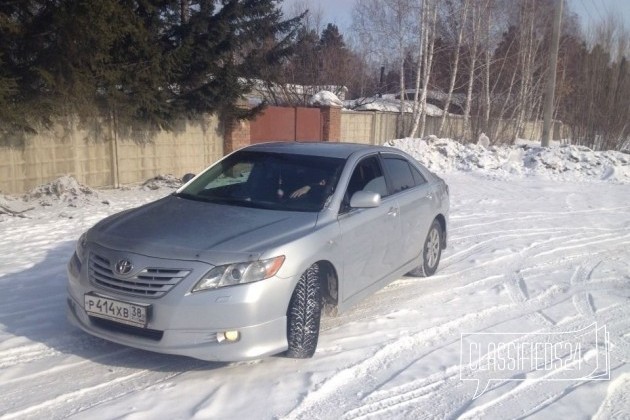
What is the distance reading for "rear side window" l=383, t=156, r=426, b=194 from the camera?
19.4ft

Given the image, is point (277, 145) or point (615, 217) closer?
point (277, 145)

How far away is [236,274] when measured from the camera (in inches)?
151

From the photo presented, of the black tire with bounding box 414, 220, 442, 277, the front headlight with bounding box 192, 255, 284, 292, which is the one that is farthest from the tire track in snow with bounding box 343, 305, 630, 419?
the black tire with bounding box 414, 220, 442, 277

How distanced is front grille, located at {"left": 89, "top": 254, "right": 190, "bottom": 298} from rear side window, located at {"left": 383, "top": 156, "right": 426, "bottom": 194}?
2622mm

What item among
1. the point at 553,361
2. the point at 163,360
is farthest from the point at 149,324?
the point at 553,361

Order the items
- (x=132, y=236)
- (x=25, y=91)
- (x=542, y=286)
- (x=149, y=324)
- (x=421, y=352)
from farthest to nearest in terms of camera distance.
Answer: (x=25, y=91)
(x=542, y=286)
(x=421, y=352)
(x=132, y=236)
(x=149, y=324)

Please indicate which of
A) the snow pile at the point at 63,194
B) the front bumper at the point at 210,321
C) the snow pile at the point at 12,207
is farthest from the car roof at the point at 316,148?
the snow pile at the point at 63,194

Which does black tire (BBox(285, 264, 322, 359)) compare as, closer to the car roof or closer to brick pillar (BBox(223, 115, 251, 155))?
the car roof

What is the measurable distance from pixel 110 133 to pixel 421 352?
9.94 m

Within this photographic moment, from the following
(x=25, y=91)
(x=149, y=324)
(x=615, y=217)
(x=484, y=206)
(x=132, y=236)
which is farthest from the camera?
(x=484, y=206)

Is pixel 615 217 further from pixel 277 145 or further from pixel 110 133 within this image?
pixel 110 133

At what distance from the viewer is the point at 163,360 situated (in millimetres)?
4242

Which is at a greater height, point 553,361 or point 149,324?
point 149,324

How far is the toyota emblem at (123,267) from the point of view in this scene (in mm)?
3896
